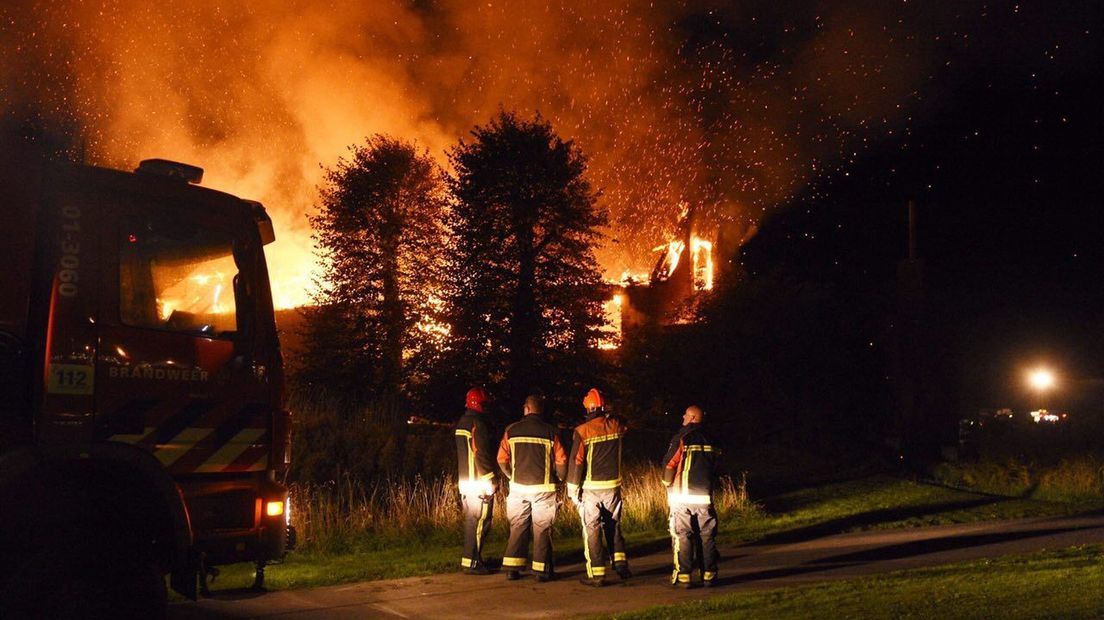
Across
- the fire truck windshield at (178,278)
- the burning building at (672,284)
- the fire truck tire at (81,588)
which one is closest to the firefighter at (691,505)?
the fire truck windshield at (178,278)

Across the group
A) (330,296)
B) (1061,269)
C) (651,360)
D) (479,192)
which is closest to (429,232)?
Answer: (330,296)

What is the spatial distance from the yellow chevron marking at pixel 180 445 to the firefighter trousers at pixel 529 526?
474cm

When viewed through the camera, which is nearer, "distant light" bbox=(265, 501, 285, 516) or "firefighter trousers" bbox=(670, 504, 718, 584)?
"distant light" bbox=(265, 501, 285, 516)

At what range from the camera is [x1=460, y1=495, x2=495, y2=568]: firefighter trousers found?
37.2 feet

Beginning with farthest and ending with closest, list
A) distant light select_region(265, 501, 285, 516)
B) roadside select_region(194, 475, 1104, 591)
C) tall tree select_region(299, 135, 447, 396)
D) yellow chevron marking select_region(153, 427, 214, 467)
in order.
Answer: tall tree select_region(299, 135, 447, 396) < roadside select_region(194, 475, 1104, 591) < distant light select_region(265, 501, 285, 516) < yellow chevron marking select_region(153, 427, 214, 467)

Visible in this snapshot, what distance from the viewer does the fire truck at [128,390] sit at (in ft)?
19.6

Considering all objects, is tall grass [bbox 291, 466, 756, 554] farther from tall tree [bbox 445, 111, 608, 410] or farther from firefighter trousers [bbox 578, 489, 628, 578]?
tall tree [bbox 445, 111, 608, 410]

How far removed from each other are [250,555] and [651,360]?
1336 inches

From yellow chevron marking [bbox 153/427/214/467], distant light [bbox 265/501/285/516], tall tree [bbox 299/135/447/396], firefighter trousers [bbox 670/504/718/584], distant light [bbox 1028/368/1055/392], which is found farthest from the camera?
distant light [bbox 1028/368/1055/392]

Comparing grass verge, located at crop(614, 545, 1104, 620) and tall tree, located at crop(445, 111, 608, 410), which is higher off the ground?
tall tree, located at crop(445, 111, 608, 410)

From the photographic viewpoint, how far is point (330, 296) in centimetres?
3572

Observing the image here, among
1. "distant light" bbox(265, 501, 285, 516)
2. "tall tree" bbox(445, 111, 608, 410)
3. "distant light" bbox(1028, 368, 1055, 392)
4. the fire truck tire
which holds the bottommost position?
the fire truck tire

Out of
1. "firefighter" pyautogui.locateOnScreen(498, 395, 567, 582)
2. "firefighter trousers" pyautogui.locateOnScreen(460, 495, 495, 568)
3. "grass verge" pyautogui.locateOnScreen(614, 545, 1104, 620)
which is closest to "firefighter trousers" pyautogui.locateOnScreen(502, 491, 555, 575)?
"firefighter" pyautogui.locateOnScreen(498, 395, 567, 582)

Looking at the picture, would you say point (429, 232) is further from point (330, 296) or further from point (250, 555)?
point (250, 555)
